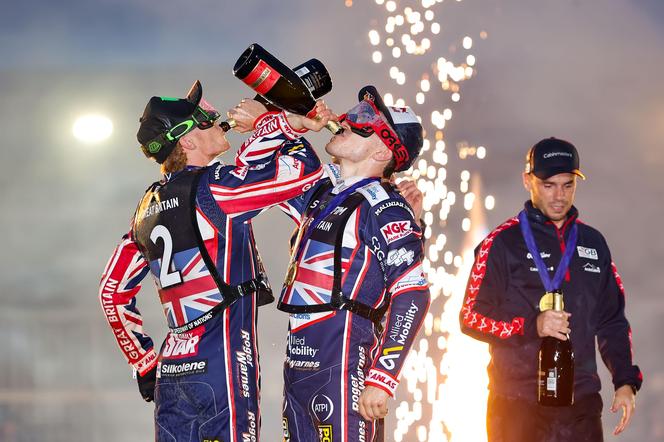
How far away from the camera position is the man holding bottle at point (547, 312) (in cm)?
401

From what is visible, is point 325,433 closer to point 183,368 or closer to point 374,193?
point 183,368

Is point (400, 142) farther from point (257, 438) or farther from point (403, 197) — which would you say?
point (257, 438)

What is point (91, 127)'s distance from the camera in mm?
8992

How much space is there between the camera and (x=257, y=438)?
346 centimetres

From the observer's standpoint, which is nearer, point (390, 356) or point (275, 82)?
point (390, 356)

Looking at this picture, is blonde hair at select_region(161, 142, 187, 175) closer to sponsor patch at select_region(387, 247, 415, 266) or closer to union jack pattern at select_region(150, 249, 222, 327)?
union jack pattern at select_region(150, 249, 222, 327)

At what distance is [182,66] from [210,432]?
608cm

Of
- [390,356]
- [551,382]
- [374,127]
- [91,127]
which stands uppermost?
[91,127]

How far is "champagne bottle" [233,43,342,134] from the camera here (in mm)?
3623

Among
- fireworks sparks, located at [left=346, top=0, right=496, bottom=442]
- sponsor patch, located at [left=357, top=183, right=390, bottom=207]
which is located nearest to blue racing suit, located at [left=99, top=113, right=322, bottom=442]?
sponsor patch, located at [left=357, top=183, right=390, bottom=207]

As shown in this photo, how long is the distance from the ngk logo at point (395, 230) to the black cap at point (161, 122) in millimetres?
927

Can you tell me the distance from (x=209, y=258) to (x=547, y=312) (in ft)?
4.65

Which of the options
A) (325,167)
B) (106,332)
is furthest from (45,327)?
(325,167)

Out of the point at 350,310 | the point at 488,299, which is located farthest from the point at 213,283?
the point at 488,299
